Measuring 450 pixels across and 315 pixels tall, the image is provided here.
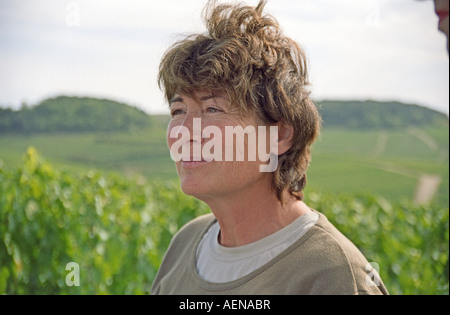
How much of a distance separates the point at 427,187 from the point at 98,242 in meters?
17.7

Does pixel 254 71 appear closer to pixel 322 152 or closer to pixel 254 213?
pixel 254 213

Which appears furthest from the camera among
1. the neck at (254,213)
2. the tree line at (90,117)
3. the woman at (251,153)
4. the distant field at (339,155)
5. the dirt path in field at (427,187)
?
the tree line at (90,117)

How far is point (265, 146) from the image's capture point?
1.41 meters

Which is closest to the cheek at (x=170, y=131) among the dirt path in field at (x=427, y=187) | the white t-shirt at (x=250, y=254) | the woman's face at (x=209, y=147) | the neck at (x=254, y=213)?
the woman's face at (x=209, y=147)

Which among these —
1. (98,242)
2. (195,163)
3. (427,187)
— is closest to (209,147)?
(195,163)

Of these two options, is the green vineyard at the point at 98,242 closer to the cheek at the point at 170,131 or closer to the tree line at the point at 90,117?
the cheek at the point at 170,131

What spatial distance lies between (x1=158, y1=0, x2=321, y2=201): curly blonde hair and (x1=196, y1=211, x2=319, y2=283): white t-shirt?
0.10m

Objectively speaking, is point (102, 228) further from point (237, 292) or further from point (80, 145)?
point (80, 145)

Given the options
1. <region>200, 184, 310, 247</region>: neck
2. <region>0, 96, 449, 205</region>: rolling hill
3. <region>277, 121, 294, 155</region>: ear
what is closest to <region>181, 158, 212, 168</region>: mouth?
<region>200, 184, 310, 247</region>: neck

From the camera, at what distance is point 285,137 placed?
1.45 metres

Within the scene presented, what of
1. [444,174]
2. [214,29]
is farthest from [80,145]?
[214,29]

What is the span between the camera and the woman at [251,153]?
4.30 ft

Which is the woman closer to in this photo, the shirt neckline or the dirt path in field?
the shirt neckline
